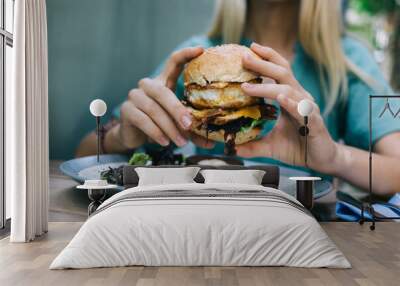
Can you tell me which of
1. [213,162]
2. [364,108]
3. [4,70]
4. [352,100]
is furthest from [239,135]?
[4,70]

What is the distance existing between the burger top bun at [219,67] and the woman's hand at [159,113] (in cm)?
13

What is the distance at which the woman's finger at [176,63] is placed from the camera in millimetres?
7023

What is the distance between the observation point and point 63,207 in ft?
23.2

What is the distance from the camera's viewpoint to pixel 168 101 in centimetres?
693

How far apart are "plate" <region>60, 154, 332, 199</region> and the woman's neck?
1.37m

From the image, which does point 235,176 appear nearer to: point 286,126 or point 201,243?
point 286,126

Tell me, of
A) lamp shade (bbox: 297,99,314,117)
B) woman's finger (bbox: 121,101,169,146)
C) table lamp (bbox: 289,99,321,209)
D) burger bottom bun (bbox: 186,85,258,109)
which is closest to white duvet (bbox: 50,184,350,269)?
table lamp (bbox: 289,99,321,209)

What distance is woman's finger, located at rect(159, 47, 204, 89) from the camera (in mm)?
7023

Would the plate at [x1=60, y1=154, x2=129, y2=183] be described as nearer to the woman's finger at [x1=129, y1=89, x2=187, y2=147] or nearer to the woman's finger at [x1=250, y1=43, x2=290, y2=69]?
the woman's finger at [x1=129, y1=89, x2=187, y2=147]

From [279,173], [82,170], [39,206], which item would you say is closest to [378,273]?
[279,173]

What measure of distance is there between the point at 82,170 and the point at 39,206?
1.15 metres

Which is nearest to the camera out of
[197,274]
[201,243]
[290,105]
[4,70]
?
[197,274]

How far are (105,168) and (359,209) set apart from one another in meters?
3.02

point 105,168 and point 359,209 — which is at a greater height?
point 105,168
